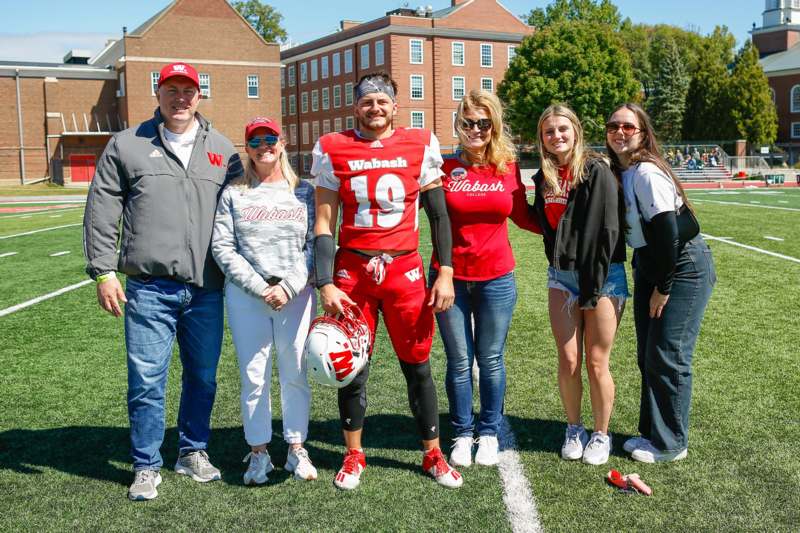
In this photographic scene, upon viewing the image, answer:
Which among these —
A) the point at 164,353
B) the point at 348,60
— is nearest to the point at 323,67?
the point at 348,60

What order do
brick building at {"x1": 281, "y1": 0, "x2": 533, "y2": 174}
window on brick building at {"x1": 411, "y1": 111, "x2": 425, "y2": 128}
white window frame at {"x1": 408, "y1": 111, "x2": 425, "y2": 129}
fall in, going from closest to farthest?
1. brick building at {"x1": 281, "y1": 0, "x2": 533, "y2": 174}
2. white window frame at {"x1": 408, "y1": 111, "x2": 425, "y2": 129}
3. window on brick building at {"x1": 411, "y1": 111, "x2": 425, "y2": 128}

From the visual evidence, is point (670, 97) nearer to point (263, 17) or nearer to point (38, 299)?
point (263, 17)

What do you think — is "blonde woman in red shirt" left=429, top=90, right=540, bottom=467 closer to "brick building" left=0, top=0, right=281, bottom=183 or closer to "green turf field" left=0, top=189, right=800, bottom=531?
"green turf field" left=0, top=189, right=800, bottom=531

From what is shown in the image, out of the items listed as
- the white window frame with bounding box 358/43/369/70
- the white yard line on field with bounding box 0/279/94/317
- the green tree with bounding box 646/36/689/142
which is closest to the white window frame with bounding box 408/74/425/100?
the white window frame with bounding box 358/43/369/70

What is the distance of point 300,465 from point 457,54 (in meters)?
62.6

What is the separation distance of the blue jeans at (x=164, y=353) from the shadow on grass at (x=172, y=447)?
1.01 feet

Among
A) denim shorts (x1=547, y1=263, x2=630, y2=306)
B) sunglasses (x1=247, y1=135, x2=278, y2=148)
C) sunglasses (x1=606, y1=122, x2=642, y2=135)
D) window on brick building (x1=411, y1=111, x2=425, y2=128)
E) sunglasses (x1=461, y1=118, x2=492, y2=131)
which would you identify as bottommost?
denim shorts (x1=547, y1=263, x2=630, y2=306)

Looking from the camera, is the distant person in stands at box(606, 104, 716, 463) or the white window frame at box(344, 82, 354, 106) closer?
the distant person in stands at box(606, 104, 716, 463)

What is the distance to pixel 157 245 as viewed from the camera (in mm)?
4004

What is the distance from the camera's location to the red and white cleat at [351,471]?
409 cm

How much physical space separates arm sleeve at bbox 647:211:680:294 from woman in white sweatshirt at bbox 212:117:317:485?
1.86 m

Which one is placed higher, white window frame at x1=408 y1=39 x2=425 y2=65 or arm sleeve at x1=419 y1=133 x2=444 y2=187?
white window frame at x1=408 y1=39 x2=425 y2=65

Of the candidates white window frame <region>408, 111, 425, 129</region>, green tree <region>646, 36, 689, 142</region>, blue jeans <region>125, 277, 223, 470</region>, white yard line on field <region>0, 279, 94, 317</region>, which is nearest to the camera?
blue jeans <region>125, 277, 223, 470</region>

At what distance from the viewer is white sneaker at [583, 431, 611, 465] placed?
172 inches
